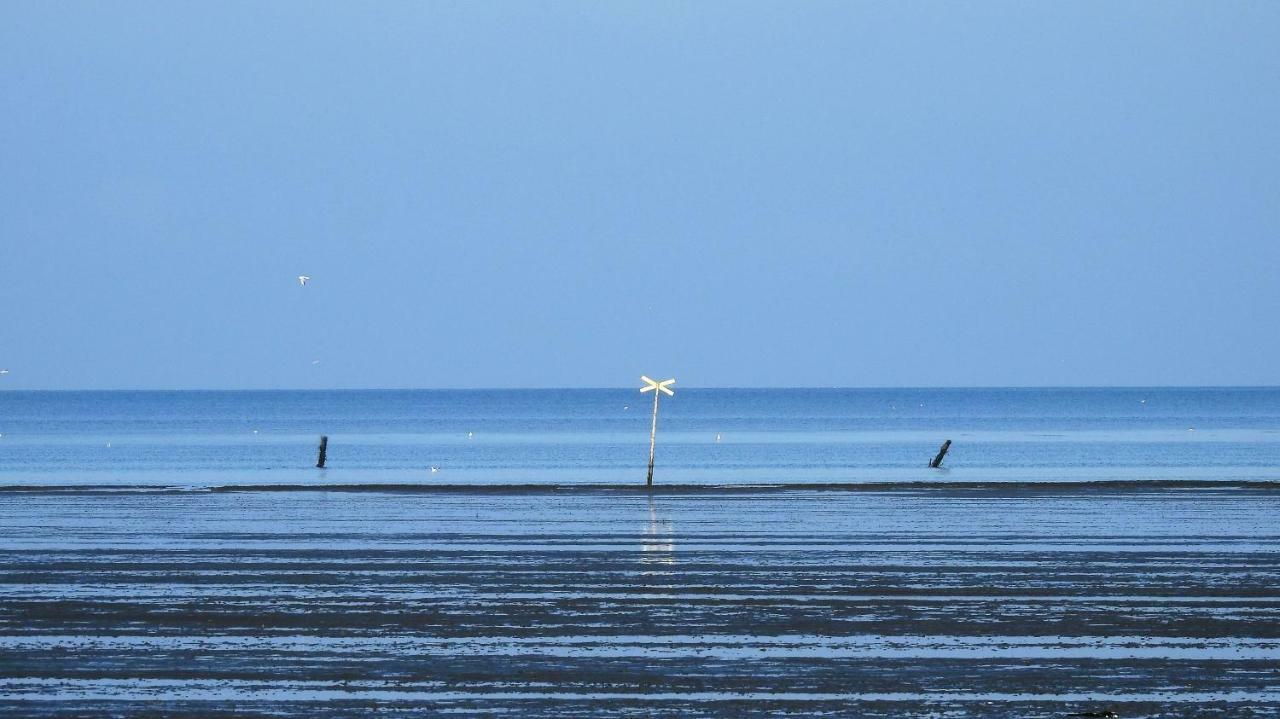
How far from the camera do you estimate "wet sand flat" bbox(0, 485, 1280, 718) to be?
1259 cm

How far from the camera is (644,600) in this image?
59.9 feet

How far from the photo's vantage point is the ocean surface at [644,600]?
12672 mm

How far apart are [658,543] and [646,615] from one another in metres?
8.43

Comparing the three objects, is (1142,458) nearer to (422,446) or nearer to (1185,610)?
(422,446)

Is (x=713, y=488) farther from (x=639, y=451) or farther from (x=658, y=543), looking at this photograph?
(x=639, y=451)

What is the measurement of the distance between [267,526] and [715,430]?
304ft

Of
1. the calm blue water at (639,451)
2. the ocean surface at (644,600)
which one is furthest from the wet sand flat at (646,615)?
the calm blue water at (639,451)

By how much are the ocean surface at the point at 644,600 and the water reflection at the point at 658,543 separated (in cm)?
11

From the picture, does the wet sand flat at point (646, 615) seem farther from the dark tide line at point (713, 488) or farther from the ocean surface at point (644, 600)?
the dark tide line at point (713, 488)

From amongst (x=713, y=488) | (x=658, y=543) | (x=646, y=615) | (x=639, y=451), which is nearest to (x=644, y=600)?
(x=646, y=615)

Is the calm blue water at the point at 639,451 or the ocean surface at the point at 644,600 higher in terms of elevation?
the calm blue water at the point at 639,451

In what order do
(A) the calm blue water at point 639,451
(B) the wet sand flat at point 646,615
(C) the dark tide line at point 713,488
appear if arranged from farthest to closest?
(A) the calm blue water at point 639,451
(C) the dark tide line at point 713,488
(B) the wet sand flat at point 646,615

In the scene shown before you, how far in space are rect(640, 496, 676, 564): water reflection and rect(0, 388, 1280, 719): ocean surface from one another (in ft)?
0.37

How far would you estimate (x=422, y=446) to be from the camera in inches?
3708
